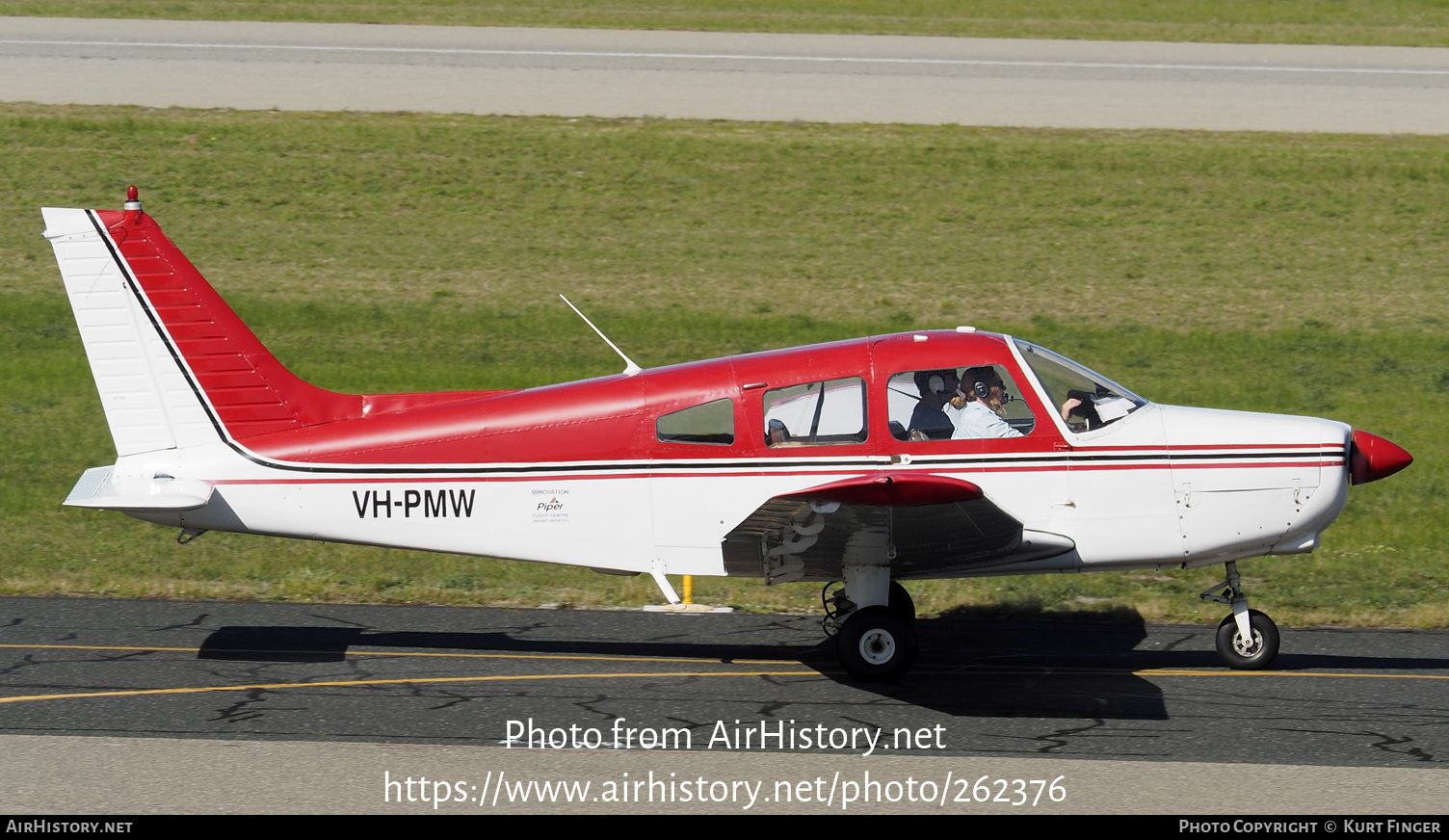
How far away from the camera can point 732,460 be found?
29.8 feet

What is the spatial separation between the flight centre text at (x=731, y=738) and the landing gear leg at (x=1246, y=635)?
2309mm

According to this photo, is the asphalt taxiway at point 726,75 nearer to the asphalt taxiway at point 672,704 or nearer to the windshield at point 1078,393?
the asphalt taxiway at point 672,704

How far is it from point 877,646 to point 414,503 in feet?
10.0

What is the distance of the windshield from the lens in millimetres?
9055

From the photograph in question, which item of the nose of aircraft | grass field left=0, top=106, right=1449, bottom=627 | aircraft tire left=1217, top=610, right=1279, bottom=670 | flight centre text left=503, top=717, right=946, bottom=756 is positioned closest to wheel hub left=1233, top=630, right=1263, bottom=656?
aircraft tire left=1217, top=610, right=1279, bottom=670

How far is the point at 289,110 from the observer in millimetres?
24672

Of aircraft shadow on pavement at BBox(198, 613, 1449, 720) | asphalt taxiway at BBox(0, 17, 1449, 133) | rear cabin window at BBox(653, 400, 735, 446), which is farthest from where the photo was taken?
asphalt taxiway at BBox(0, 17, 1449, 133)

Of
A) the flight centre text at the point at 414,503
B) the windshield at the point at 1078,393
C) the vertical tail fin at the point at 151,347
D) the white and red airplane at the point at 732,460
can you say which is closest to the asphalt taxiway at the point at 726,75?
the vertical tail fin at the point at 151,347

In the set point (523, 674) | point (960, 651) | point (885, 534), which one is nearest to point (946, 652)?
point (960, 651)

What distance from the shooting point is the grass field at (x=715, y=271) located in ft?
40.2

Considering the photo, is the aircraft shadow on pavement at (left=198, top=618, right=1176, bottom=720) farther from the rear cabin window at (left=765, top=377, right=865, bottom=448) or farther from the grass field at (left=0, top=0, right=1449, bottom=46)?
the grass field at (left=0, top=0, right=1449, bottom=46)

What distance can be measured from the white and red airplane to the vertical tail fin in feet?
0.05
